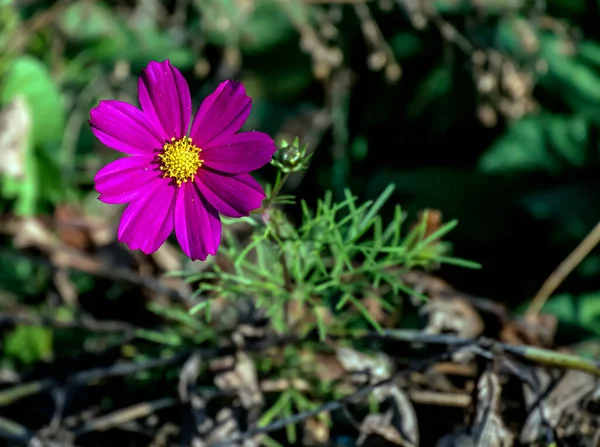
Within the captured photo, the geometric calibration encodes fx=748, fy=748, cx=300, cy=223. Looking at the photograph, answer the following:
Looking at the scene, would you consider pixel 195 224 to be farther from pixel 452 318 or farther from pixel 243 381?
pixel 452 318

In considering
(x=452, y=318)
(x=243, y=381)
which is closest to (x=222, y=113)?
(x=243, y=381)

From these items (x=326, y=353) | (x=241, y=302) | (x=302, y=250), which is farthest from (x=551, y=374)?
(x=241, y=302)

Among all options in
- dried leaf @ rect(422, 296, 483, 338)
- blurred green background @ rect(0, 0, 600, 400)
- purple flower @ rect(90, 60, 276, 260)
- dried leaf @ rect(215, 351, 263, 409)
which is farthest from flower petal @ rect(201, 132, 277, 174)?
blurred green background @ rect(0, 0, 600, 400)

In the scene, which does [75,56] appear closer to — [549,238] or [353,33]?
[353,33]

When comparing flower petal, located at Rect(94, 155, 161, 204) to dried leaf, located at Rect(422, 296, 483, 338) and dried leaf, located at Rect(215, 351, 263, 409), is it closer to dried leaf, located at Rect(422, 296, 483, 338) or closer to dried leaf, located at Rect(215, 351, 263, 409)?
dried leaf, located at Rect(215, 351, 263, 409)

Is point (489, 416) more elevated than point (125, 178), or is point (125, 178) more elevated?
point (125, 178)

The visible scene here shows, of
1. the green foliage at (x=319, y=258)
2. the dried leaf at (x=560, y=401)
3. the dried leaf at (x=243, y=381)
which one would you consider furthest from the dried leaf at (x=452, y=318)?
the dried leaf at (x=243, y=381)

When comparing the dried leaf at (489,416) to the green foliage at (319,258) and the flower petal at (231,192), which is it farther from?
the flower petal at (231,192)
